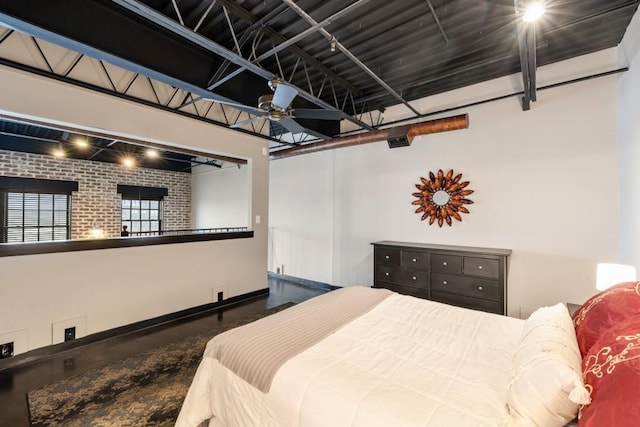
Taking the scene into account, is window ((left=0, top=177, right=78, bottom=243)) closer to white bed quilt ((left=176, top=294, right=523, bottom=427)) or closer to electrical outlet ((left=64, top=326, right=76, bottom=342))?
electrical outlet ((left=64, top=326, right=76, bottom=342))

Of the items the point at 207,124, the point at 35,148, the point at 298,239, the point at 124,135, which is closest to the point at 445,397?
the point at 124,135

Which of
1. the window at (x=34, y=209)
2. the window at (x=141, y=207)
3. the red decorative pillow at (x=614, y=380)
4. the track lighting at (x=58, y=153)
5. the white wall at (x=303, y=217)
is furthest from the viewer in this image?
the window at (x=141, y=207)

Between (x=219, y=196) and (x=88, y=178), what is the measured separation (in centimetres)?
267

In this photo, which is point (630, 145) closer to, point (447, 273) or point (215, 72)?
point (447, 273)

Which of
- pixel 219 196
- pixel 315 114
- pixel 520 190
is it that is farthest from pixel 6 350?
pixel 520 190

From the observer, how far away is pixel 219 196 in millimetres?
7254

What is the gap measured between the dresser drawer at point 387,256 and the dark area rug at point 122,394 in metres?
2.57

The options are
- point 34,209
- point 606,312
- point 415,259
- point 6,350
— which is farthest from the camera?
point 34,209

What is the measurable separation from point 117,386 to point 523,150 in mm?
4828

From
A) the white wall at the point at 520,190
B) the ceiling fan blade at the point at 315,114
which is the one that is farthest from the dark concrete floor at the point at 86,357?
the ceiling fan blade at the point at 315,114

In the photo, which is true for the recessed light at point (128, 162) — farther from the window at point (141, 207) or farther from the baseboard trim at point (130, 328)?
the baseboard trim at point (130, 328)

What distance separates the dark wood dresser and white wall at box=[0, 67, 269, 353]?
7.43ft

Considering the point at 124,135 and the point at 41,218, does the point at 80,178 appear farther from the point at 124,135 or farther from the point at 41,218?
the point at 124,135

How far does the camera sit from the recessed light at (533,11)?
65.7 inches
